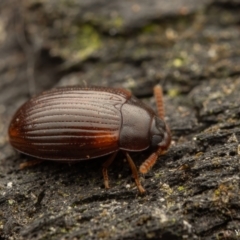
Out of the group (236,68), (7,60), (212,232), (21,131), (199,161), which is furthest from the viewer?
(7,60)

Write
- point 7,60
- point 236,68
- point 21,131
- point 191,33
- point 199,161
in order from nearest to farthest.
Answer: point 199,161
point 21,131
point 236,68
point 191,33
point 7,60

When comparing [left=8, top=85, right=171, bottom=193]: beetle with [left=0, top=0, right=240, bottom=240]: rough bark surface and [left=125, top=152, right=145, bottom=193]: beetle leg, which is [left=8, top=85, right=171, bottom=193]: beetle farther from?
[left=0, top=0, right=240, bottom=240]: rough bark surface

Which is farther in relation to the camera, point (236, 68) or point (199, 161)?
point (236, 68)

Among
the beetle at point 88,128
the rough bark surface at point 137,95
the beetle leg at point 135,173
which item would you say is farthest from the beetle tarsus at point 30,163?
the beetle leg at point 135,173

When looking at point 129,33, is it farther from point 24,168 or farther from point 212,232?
point 212,232

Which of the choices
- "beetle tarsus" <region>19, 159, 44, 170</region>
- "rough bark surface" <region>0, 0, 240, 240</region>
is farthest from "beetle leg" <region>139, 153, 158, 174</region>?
"beetle tarsus" <region>19, 159, 44, 170</region>

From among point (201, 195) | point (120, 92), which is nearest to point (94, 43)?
point (120, 92)

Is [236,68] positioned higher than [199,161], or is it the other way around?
[236,68]

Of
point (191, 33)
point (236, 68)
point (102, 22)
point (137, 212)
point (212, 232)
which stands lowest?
point (212, 232)
